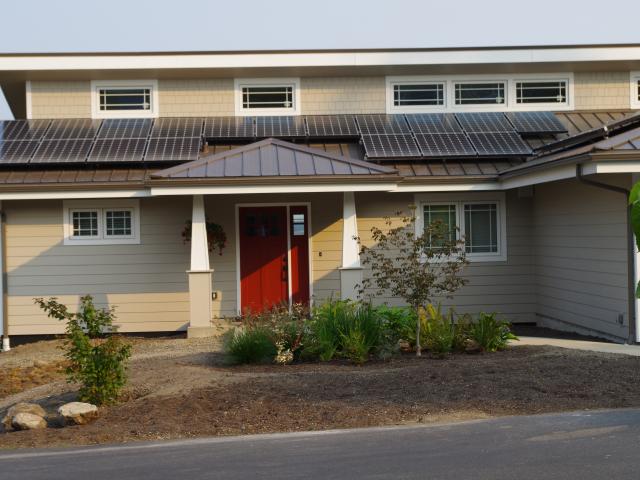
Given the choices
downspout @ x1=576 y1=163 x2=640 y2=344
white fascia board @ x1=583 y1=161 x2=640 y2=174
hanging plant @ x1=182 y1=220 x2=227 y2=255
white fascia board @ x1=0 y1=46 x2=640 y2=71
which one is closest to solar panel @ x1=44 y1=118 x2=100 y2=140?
white fascia board @ x1=0 y1=46 x2=640 y2=71

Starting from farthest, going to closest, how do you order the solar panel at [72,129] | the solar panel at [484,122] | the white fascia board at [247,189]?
the solar panel at [484,122], the solar panel at [72,129], the white fascia board at [247,189]

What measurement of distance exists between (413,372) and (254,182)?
494 cm

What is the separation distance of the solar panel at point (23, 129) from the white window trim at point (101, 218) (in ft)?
5.72

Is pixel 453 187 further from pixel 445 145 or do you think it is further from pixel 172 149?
pixel 172 149

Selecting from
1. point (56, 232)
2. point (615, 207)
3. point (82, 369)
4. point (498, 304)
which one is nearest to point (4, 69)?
point (56, 232)

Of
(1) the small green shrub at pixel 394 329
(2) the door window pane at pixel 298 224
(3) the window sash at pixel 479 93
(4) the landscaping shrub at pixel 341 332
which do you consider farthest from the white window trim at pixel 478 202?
(4) the landscaping shrub at pixel 341 332

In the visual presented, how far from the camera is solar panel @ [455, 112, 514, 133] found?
642 inches

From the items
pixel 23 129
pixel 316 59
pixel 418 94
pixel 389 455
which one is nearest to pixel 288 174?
pixel 316 59

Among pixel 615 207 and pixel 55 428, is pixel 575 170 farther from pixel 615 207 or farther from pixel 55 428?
pixel 55 428

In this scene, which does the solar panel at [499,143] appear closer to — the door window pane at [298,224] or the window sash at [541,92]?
the window sash at [541,92]

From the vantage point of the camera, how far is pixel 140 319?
15328 millimetres

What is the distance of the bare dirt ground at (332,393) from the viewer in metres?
7.70

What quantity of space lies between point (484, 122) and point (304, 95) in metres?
3.78

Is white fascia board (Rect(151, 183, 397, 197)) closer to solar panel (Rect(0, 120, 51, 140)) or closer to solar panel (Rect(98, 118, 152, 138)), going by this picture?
solar panel (Rect(98, 118, 152, 138))
